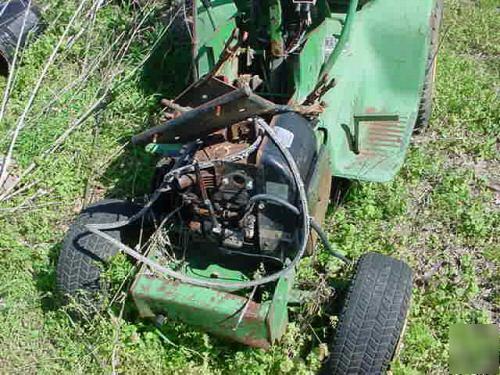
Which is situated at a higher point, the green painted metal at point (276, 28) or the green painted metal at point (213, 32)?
the green painted metal at point (276, 28)

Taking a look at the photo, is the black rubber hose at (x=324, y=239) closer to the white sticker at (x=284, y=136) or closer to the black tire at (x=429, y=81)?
the white sticker at (x=284, y=136)

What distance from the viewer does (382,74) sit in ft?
16.2

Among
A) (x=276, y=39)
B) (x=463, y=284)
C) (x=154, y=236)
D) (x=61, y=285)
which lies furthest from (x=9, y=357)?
(x=463, y=284)

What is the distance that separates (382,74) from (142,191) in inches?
68.3

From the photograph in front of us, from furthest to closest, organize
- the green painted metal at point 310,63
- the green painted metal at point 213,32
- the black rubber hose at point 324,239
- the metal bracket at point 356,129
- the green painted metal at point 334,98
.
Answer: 1. the metal bracket at point 356,129
2. the green painted metal at point 213,32
3. the green painted metal at point 310,63
4. the black rubber hose at point 324,239
5. the green painted metal at point 334,98

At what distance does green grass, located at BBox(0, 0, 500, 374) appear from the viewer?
4.05 meters

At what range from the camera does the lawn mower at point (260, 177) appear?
3.64m

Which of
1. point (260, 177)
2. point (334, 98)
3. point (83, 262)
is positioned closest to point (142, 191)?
point (83, 262)

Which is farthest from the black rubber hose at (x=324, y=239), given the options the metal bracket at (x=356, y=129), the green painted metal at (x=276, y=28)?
the green painted metal at (x=276, y=28)

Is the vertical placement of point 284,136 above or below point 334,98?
above

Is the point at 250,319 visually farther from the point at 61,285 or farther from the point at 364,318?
the point at 61,285

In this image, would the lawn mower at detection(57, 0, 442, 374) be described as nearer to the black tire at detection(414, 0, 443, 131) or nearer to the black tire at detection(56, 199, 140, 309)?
the black tire at detection(56, 199, 140, 309)

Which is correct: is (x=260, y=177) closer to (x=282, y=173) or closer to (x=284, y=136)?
(x=282, y=173)

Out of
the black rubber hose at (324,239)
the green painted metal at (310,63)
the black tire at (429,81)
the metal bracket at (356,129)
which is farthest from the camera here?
the black tire at (429,81)
